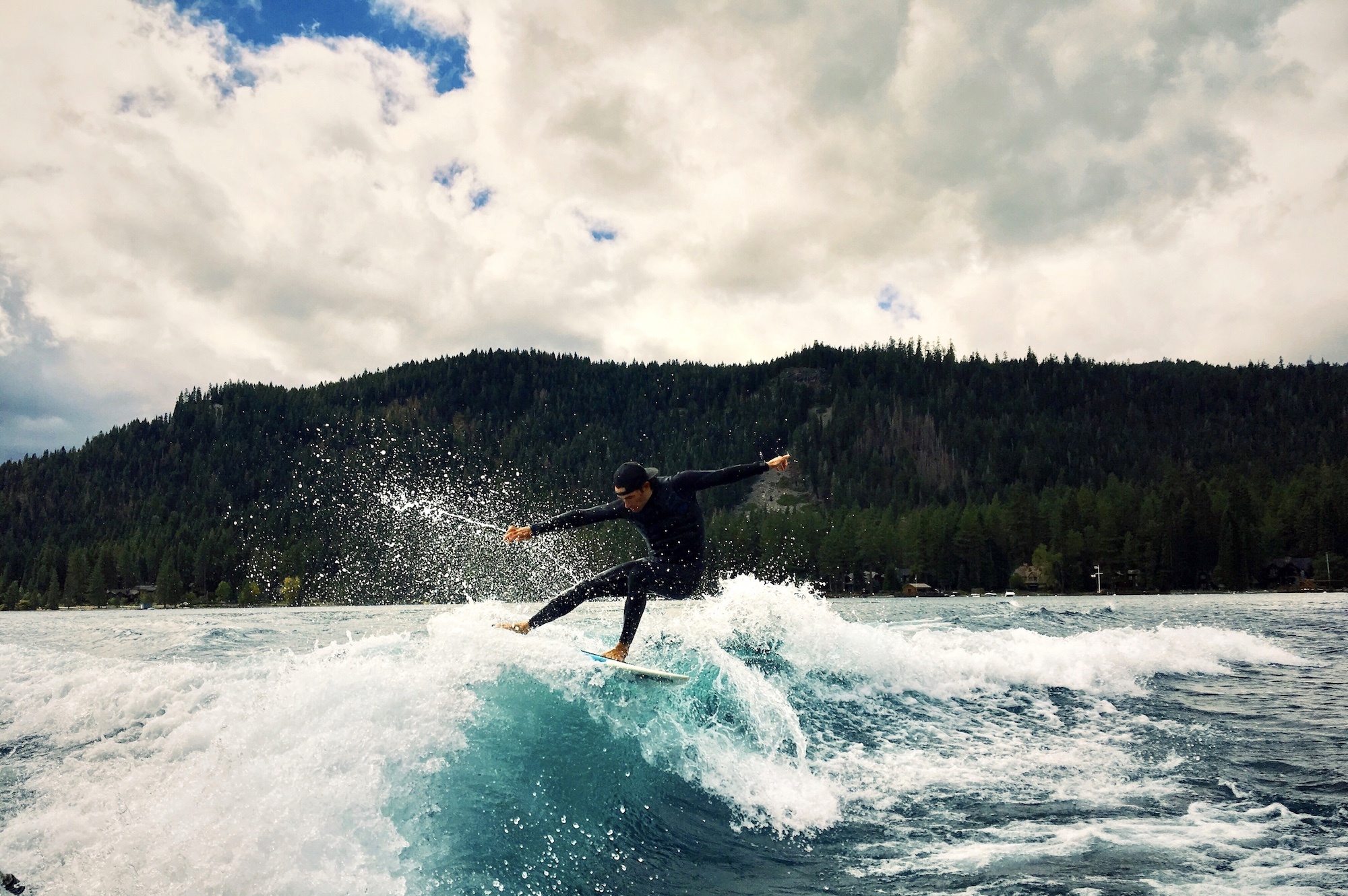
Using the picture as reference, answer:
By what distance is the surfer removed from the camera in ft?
30.3

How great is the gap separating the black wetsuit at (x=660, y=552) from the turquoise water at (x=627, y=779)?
796 mm

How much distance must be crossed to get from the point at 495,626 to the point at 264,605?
11717 centimetres

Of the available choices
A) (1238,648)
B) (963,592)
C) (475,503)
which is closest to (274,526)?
(475,503)

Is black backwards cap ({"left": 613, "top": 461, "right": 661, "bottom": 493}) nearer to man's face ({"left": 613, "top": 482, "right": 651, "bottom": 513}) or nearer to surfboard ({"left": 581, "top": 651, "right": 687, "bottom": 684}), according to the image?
man's face ({"left": 613, "top": 482, "right": 651, "bottom": 513})

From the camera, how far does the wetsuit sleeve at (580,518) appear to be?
9.11 m

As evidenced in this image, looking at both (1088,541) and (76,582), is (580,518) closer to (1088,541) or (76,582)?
(1088,541)

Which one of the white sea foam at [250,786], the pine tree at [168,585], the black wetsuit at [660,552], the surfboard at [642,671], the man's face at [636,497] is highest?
the man's face at [636,497]

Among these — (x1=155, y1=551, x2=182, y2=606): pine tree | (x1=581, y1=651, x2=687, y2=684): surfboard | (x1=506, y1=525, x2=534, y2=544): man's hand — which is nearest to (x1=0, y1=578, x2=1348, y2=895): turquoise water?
(x1=581, y1=651, x2=687, y2=684): surfboard

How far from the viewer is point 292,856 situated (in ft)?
17.2

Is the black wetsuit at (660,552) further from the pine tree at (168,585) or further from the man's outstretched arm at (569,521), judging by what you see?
the pine tree at (168,585)

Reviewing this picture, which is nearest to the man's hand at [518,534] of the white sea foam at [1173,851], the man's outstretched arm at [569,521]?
the man's outstretched arm at [569,521]

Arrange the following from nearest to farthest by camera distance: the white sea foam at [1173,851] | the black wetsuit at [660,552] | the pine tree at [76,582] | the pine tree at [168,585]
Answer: the white sea foam at [1173,851], the black wetsuit at [660,552], the pine tree at [168,585], the pine tree at [76,582]

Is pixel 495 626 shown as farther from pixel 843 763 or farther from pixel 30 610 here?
pixel 30 610

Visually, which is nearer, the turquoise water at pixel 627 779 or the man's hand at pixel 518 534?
the turquoise water at pixel 627 779
